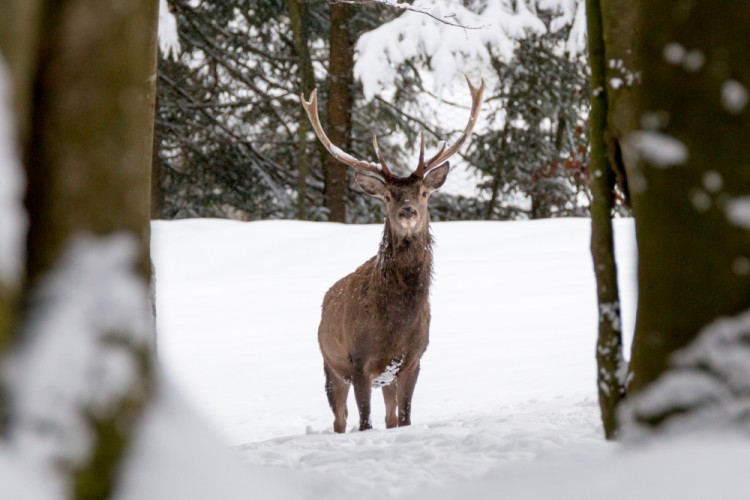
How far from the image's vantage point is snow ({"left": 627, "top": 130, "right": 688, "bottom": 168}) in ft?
7.61

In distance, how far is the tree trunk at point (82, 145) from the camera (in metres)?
1.93

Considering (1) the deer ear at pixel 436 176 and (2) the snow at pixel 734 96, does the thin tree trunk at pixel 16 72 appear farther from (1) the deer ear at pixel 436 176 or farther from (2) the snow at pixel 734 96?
(1) the deer ear at pixel 436 176

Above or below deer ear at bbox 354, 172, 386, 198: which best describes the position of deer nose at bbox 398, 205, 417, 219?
below

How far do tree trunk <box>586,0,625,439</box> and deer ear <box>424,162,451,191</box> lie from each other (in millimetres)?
3471

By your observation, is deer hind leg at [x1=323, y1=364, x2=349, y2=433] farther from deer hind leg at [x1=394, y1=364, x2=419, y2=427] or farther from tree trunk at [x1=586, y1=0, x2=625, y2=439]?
tree trunk at [x1=586, y1=0, x2=625, y2=439]

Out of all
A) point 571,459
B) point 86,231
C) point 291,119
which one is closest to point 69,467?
point 86,231

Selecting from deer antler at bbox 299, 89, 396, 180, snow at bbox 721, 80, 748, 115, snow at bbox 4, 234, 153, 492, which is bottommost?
snow at bbox 4, 234, 153, 492

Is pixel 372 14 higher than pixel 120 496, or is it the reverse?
pixel 372 14

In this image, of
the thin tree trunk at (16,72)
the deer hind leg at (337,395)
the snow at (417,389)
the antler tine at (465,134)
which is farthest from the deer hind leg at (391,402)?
the thin tree trunk at (16,72)

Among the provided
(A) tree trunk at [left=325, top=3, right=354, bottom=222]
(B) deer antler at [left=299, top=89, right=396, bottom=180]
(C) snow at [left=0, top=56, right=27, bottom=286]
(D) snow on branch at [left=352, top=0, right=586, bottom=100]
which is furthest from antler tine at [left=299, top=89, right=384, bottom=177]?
(A) tree trunk at [left=325, top=3, right=354, bottom=222]

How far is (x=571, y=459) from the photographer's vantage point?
8.16 feet

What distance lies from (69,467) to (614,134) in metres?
1.62

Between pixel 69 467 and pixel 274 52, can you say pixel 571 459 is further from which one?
pixel 274 52

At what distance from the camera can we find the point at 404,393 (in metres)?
5.71
